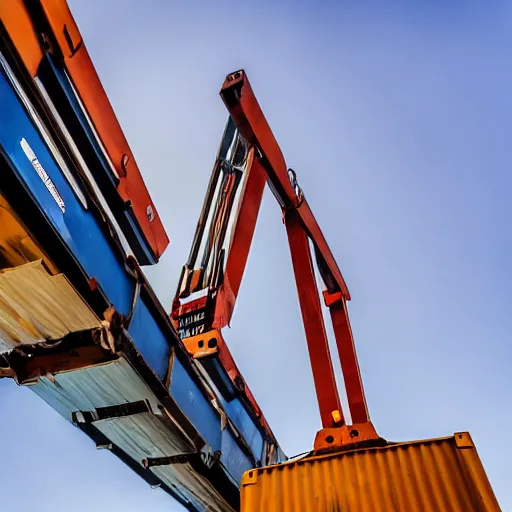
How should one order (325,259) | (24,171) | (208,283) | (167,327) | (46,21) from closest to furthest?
(24,171) < (46,21) < (167,327) < (208,283) < (325,259)

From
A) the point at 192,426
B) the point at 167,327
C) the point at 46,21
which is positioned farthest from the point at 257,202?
the point at 46,21

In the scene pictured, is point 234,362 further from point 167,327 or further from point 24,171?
point 24,171

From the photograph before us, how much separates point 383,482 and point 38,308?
267cm

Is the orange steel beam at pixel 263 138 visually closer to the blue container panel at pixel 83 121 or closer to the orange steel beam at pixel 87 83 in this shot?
the orange steel beam at pixel 87 83

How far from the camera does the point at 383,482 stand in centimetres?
343

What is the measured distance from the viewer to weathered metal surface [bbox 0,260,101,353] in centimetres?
293

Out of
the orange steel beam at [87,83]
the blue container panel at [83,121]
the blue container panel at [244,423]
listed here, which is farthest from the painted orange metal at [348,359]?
the blue container panel at [83,121]

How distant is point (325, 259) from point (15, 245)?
5827 millimetres

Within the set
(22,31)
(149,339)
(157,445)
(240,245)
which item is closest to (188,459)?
(157,445)

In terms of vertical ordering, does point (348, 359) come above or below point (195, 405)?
above

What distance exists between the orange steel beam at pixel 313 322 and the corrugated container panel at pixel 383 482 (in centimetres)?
167

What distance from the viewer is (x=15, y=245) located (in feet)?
9.34

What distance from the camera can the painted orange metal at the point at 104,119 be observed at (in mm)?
3254

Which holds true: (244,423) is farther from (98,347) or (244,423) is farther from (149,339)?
(98,347)
